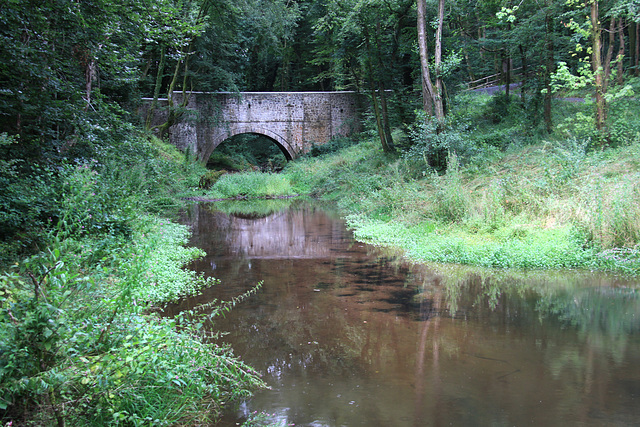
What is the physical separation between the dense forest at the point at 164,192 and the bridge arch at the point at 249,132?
17.5 feet

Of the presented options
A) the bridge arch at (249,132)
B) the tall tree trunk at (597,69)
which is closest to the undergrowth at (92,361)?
the tall tree trunk at (597,69)

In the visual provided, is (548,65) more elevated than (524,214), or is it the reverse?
(548,65)

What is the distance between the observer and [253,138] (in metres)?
36.8

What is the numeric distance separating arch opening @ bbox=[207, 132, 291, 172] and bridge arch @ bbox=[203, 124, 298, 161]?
15.1 inches

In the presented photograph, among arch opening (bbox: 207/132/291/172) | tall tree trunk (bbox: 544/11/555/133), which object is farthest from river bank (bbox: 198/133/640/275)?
arch opening (bbox: 207/132/291/172)

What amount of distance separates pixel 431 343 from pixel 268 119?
916 inches

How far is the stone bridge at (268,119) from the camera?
2516cm

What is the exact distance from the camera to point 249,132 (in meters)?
25.9

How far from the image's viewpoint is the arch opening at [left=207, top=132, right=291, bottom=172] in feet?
99.1

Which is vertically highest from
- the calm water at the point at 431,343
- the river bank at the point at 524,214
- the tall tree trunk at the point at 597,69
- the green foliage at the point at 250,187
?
the tall tree trunk at the point at 597,69

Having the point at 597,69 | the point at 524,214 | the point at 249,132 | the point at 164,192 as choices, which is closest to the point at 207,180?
the point at 249,132

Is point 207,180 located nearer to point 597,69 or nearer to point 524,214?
point 597,69

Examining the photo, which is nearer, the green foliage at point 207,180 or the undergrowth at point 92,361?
the undergrowth at point 92,361

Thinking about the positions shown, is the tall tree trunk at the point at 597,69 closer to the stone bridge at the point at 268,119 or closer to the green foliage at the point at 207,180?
the green foliage at the point at 207,180
